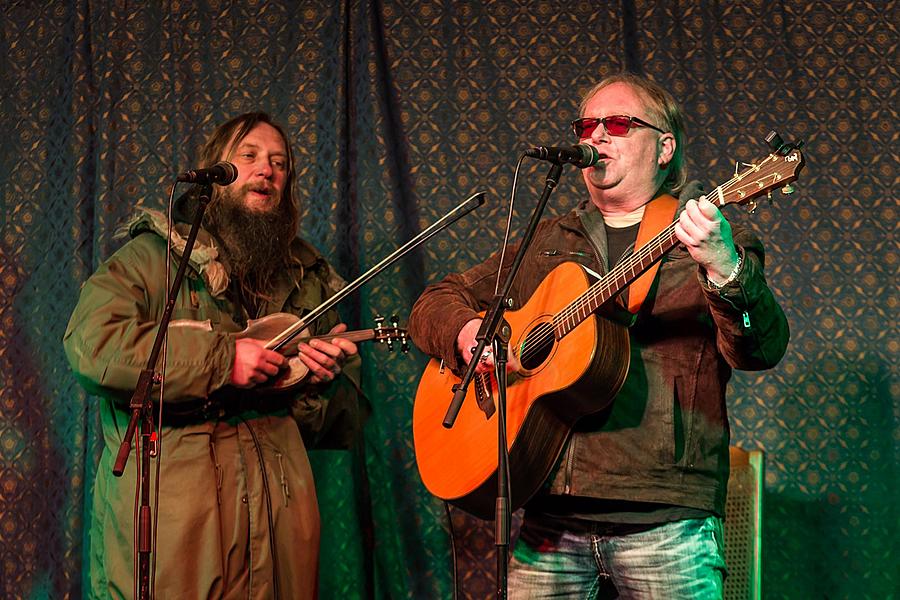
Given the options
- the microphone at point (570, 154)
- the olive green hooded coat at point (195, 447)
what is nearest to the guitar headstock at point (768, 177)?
the microphone at point (570, 154)

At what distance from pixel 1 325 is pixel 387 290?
1727 millimetres

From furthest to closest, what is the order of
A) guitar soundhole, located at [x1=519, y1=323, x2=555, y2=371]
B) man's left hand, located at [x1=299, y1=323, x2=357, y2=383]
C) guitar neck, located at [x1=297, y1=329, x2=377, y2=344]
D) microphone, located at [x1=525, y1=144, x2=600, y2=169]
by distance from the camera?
guitar neck, located at [x1=297, y1=329, x2=377, y2=344] → man's left hand, located at [x1=299, y1=323, x2=357, y2=383] → guitar soundhole, located at [x1=519, y1=323, x2=555, y2=371] → microphone, located at [x1=525, y1=144, x2=600, y2=169]

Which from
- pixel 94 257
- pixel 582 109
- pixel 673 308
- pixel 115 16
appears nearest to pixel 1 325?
pixel 94 257

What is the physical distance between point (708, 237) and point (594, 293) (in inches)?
18.5

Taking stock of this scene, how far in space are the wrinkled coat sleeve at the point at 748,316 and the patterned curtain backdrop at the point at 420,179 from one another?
5.52ft

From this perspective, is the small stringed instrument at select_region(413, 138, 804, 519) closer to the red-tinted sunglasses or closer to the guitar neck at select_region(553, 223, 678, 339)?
the guitar neck at select_region(553, 223, 678, 339)

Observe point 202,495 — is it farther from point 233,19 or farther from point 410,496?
point 233,19

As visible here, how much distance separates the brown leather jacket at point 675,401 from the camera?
2.87 m

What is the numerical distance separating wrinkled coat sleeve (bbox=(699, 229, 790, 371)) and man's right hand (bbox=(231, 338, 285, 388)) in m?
1.53

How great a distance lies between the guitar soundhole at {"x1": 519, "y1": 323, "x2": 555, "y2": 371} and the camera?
3.15 meters

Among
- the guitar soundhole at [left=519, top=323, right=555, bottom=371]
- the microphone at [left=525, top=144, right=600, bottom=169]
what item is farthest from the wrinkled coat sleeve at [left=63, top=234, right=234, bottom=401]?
the microphone at [left=525, top=144, right=600, bottom=169]

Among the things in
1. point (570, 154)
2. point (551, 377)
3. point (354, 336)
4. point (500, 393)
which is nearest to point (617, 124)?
point (570, 154)

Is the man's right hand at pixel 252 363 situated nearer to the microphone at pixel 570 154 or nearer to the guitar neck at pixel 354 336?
the guitar neck at pixel 354 336

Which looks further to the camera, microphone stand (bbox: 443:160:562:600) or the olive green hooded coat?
the olive green hooded coat
